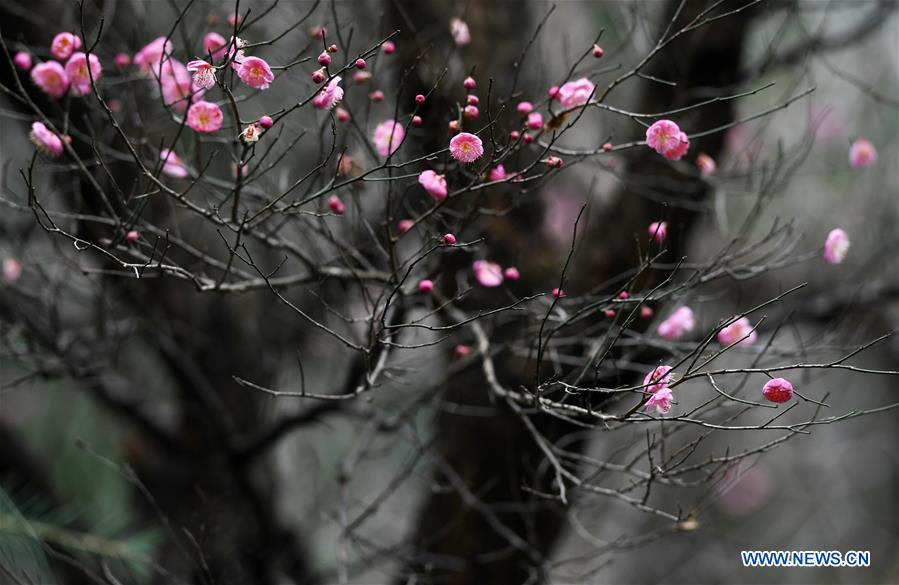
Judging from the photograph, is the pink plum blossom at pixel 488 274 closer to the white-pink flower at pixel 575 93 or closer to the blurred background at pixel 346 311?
the blurred background at pixel 346 311

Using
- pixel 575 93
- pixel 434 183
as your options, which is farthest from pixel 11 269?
pixel 575 93

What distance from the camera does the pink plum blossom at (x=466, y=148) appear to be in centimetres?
107

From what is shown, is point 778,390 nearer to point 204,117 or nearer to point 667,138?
point 667,138

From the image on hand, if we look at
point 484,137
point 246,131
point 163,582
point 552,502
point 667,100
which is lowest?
point 163,582

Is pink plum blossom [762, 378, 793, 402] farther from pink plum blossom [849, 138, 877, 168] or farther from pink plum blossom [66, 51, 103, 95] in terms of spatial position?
pink plum blossom [66, 51, 103, 95]

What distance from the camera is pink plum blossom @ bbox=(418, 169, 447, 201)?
1174 millimetres

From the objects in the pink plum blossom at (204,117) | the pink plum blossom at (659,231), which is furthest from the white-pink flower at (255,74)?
the pink plum blossom at (659,231)

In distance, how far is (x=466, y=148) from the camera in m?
1.08

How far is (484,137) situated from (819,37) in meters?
0.98

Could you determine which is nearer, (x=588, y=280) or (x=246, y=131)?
(x=246, y=131)

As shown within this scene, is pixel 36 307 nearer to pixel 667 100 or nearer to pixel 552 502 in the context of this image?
pixel 552 502

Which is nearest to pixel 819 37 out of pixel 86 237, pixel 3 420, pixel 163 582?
pixel 86 237

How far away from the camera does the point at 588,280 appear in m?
2.04

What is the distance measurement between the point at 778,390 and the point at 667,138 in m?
0.40
